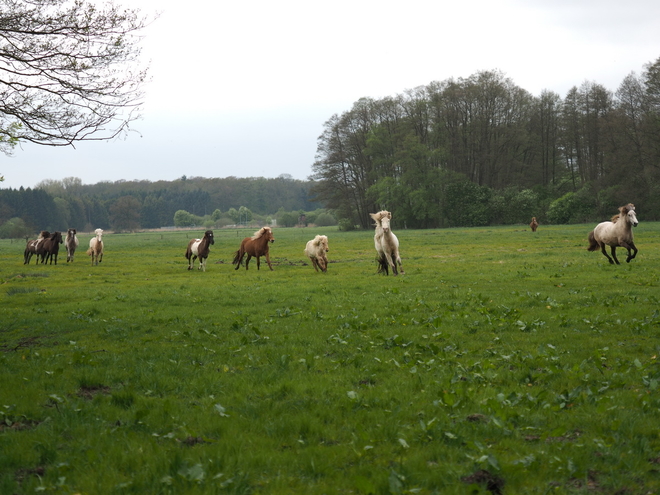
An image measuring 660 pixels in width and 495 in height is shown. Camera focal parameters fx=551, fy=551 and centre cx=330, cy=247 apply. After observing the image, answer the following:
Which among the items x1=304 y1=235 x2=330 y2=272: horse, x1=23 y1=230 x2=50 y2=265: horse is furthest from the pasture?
x1=23 y1=230 x2=50 y2=265: horse

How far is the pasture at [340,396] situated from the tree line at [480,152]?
66258 millimetres

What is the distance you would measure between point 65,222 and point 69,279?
147804mm

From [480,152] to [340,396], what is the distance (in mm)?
80368

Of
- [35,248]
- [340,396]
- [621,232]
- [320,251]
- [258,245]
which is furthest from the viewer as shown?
[35,248]

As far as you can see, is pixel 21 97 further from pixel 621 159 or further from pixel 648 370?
pixel 621 159

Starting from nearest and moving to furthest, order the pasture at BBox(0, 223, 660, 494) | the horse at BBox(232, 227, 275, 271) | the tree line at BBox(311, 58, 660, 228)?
the pasture at BBox(0, 223, 660, 494) → the horse at BBox(232, 227, 275, 271) → the tree line at BBox(311, 58, 660, 228)

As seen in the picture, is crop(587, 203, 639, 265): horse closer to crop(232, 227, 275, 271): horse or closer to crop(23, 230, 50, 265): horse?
crop(232, 227, 275, 271): horse

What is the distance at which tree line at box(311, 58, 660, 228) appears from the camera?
76.4 m

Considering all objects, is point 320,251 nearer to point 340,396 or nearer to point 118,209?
point 340,396

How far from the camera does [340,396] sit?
672 cm

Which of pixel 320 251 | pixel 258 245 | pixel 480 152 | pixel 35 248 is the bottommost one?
pixel 320 251

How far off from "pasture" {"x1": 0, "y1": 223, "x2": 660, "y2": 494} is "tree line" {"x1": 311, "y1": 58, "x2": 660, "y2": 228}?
66258 millimetres

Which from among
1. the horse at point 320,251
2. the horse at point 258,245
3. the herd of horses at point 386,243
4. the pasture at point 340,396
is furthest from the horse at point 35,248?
the pasture at point 340,396

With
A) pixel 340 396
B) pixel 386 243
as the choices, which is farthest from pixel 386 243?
pixel 340 396
